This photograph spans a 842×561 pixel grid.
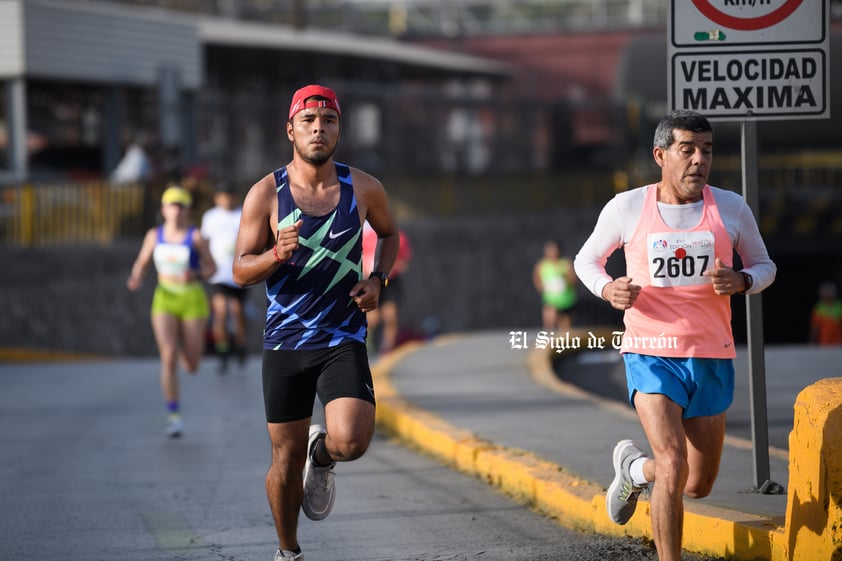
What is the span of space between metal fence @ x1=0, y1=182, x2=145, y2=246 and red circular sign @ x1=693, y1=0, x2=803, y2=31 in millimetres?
16688

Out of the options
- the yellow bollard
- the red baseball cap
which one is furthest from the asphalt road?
the red baseball cap

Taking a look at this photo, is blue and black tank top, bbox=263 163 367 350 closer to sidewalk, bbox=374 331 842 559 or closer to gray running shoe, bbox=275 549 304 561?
gray running shoe, bbox=275 549 304 561

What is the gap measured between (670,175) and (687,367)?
0.77 metres

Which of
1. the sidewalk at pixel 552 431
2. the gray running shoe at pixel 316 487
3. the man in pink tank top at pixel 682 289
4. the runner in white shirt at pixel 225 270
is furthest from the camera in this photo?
the runner in white shirt at pixel 225 270

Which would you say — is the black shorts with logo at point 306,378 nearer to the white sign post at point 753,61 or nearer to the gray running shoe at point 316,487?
the gray running shoe at point 316,487

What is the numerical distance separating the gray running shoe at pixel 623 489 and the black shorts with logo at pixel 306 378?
1.10 metres

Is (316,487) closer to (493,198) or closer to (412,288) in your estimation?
(412,288)

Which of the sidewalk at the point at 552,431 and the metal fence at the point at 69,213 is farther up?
the metal fence at the point at 69,213

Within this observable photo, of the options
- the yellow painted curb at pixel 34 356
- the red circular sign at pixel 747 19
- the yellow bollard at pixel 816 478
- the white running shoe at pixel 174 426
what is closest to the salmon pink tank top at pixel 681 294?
the yellow bollard at pixel 816 478

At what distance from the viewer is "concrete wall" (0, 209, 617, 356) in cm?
2234

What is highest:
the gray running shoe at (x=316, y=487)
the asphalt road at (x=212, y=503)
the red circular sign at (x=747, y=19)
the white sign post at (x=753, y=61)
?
the red circular sign at (x=747, y=19)

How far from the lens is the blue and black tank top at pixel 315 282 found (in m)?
5.92

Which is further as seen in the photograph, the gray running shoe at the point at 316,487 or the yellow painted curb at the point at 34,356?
the yellow painted curb at the point at 34,356

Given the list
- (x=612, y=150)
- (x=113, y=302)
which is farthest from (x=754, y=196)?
(x=612, y=150)
